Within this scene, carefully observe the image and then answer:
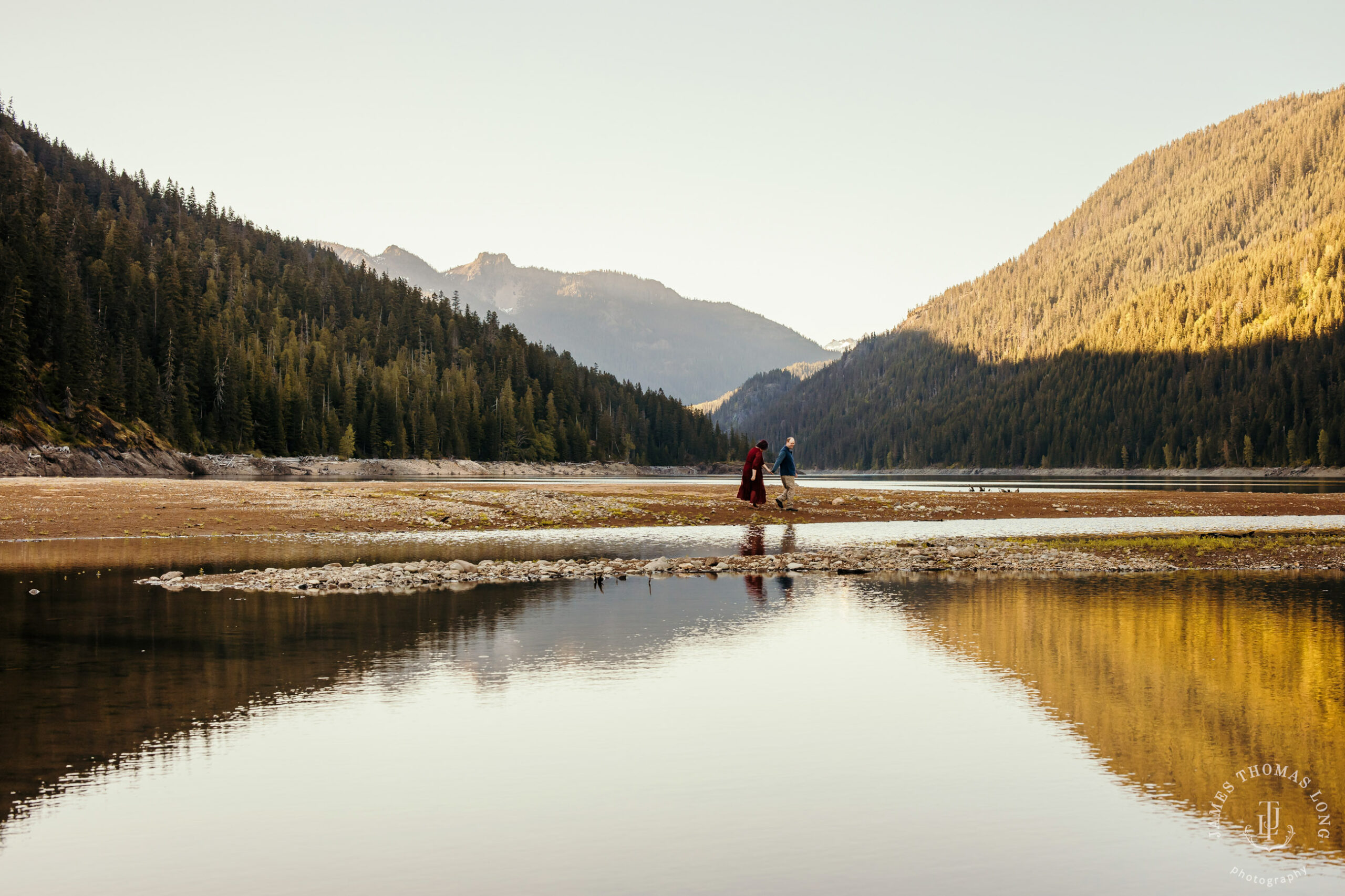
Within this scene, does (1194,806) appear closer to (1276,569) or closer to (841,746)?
(841,746)

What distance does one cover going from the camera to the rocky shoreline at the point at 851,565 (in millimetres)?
23797

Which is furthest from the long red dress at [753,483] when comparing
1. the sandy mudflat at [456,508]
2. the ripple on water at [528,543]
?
the ripple on water at [528,543]

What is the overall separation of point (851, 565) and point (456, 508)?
24.7 meters

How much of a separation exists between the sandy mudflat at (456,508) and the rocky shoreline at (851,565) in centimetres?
1426

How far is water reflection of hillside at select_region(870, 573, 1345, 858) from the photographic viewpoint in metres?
9.96

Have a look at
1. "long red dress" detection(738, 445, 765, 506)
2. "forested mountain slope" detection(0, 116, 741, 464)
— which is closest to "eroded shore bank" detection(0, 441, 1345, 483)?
→ "forested mountain slope" detection(0, 116, 741, 464)

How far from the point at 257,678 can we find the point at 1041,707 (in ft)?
33.4

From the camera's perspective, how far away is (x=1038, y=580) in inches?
992

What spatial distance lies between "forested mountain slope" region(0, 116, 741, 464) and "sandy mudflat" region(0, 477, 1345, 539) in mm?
39722

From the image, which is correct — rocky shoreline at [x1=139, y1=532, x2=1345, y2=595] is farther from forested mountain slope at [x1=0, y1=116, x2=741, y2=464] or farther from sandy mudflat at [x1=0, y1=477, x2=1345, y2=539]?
forested mountain slope at [x1=0, y1=116, x2=741, y2=464]

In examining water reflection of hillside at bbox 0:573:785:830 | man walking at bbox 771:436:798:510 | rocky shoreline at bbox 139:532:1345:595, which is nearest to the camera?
water reflection of hillside at bbox 0:573:785:830

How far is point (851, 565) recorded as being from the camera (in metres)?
27.8

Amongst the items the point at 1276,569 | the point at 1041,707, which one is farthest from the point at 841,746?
the point at 1276,569

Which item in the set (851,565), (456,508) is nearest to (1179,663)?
(851,565)
